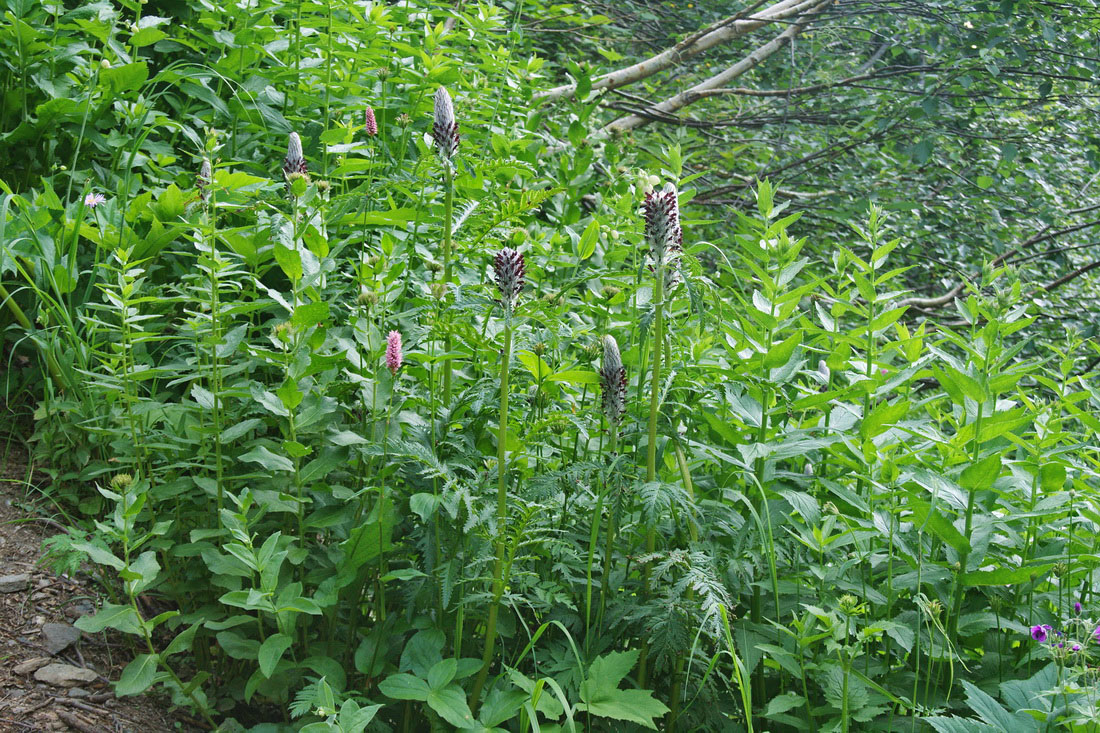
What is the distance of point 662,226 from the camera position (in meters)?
1.64

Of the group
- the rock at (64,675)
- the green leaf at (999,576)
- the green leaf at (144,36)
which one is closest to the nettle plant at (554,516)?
the green leaf at (999,576)

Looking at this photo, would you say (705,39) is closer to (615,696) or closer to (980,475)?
(980,475)

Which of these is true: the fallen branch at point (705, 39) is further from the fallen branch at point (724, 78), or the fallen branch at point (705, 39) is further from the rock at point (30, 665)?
the rock at point (30, 665)

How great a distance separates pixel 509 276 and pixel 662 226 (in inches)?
12.1

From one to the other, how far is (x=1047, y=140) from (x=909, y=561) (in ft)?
17.3

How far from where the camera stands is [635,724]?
5.61 feet

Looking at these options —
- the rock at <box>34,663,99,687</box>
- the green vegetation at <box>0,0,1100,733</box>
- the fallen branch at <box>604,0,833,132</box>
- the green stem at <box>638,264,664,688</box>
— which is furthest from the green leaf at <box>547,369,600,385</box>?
the fallen branch at <box>604,0,833,132</box>

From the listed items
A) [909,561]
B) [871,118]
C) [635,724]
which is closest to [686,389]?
[909,561]

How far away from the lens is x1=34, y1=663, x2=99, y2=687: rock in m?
1.82

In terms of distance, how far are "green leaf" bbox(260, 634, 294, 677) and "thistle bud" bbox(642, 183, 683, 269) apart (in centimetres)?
100

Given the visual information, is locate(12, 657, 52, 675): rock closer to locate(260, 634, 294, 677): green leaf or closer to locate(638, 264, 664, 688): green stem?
locate(260, 634, 294, 677): green leaf

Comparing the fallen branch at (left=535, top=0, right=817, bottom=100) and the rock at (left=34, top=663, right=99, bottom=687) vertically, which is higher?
the fallen branch at (left=535, top=0, right=817, bottom=100)

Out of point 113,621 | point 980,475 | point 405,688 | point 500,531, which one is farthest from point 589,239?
point 113,621

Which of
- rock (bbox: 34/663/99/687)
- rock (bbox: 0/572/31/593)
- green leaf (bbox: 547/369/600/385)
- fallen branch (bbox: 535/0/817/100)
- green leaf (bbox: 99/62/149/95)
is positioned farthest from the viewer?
fallen branch (bbox: 535/0/817/100)
